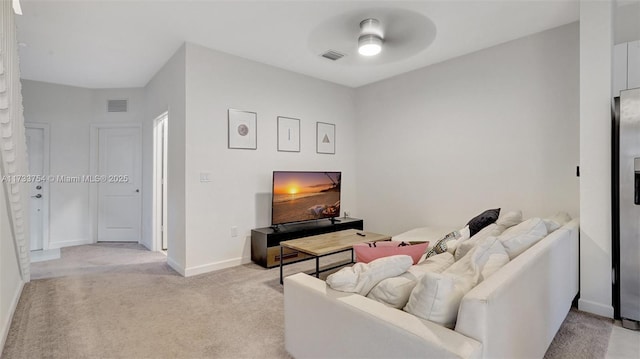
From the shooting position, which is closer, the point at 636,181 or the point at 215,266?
the point at 636,181

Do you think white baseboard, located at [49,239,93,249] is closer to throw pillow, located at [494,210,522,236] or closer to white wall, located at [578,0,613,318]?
throw pillow, located at [494,210,522,236]

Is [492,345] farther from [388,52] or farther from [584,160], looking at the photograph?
[388,52]

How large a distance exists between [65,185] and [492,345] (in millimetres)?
6330

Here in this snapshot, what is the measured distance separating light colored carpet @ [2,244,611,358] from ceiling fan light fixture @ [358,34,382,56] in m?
2.45

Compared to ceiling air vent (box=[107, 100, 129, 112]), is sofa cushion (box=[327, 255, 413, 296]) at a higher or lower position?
lower

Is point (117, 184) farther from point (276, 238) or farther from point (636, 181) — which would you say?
point (636, 181)

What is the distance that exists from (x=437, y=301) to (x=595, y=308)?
7.43 ft

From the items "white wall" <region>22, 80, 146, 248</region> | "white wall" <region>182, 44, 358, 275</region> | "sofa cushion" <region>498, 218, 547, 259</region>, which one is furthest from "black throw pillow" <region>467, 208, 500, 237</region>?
"white wall" <region>22, 80, 146, 248</region>

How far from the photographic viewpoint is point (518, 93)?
3.54 m

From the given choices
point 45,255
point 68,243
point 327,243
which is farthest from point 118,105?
point 327,243

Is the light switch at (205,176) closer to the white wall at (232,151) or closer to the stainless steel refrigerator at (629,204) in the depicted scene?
the white wall at (232,151)

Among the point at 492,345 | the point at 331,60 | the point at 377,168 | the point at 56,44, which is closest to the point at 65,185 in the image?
the point at 56,44

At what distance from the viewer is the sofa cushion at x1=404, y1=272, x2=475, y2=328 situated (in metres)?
1.23

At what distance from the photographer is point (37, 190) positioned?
16.5 feet
